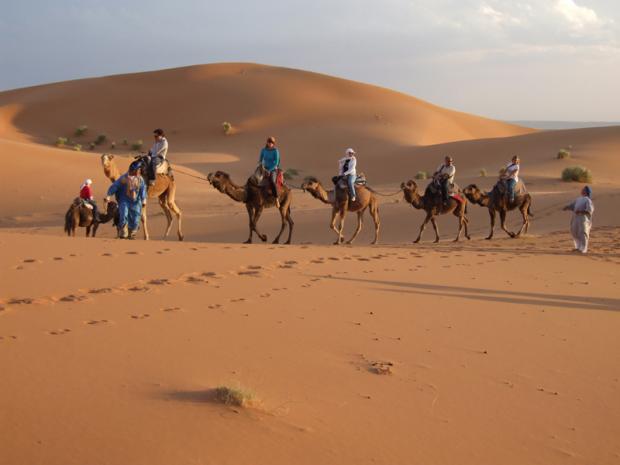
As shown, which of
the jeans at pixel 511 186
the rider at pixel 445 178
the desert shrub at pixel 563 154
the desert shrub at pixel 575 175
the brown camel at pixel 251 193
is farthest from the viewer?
the desert shrub at pixel 563 154

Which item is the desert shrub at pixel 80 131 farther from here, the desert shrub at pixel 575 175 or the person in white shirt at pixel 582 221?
the person in white shirt at pixel 582 221

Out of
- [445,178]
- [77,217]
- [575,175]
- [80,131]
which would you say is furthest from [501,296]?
[80,131]

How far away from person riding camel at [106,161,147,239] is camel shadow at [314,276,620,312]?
6486mm

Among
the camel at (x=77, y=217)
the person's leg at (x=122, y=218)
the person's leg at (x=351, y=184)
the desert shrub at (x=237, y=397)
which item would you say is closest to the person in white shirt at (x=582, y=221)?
the person's leg at (x=351, y=184)

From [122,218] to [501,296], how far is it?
332 inches

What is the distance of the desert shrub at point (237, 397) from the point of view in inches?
182

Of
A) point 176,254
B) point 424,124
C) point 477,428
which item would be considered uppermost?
point 424,124

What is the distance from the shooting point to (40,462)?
3736 millimetres

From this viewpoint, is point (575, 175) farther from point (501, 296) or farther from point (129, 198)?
point (501, 296)

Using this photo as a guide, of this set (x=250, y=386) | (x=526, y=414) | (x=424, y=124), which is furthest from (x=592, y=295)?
(x=424, y=124)

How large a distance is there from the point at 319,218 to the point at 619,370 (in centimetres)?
1831

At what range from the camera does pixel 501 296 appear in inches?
368

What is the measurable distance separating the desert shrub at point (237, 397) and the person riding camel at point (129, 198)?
10.6 metres

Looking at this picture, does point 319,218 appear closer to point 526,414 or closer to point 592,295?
point 592,295
